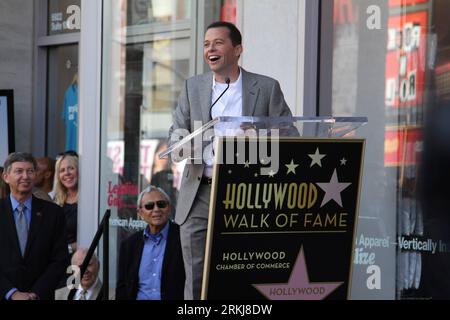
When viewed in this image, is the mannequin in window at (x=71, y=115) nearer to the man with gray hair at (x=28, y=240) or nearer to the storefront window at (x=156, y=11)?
the storefront window at (x=156, y=11)

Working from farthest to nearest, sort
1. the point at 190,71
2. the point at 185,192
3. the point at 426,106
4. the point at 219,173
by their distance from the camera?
the point at 190,71 < the point at 426,106 < the point at 185,192 < the point at 219,173

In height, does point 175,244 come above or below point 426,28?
below

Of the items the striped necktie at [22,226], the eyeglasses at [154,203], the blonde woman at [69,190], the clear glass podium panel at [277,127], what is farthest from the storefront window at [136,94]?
the clear glass podium panel at [277,127]

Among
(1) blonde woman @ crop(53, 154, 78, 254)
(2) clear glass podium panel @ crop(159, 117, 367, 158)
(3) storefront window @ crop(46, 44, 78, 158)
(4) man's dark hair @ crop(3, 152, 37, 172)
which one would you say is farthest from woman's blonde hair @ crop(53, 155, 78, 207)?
(2) clear glass podium panel @ crop(159, 117, 367, 158)

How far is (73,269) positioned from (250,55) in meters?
2.32

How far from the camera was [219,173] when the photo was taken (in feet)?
15.1

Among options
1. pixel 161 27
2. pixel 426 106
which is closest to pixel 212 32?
pixel 426 106

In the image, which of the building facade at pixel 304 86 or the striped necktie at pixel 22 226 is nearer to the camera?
the building facade at pixel 304 86

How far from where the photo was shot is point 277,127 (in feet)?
15.7

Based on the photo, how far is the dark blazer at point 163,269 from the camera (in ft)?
23.6

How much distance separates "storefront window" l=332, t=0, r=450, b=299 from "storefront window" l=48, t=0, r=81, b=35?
478cm

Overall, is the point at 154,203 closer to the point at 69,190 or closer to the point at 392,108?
the point at 392,108

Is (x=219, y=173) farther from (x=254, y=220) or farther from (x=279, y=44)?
(x=279, y=44)

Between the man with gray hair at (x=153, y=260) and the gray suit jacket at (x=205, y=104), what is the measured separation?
6.06 feet
